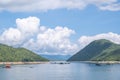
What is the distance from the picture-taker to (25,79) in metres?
180

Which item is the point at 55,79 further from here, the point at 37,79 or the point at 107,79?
the point at 107,79

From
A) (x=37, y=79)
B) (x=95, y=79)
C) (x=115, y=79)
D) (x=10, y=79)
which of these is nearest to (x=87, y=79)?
(x=95, y=79)

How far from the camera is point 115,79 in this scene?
180375 mm

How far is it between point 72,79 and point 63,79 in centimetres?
549

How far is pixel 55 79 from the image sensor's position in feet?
603

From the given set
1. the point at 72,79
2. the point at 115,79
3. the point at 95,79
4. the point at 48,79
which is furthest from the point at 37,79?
the point at 115,79

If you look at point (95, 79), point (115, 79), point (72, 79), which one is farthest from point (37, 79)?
point (115, 79)

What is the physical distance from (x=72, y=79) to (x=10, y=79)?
3666 centimetres

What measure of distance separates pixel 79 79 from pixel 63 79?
9477mm

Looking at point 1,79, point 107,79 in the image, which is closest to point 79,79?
point 107,79

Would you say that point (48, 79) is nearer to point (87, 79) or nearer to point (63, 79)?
point (63, 79)

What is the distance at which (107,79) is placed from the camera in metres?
180

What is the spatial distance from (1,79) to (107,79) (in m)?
62.4

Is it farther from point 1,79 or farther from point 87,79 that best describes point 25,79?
point 87,79
